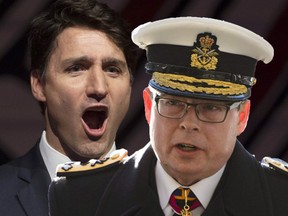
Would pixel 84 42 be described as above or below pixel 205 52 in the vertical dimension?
below

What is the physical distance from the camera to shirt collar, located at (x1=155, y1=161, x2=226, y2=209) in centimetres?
246

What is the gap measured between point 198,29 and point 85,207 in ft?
1.98

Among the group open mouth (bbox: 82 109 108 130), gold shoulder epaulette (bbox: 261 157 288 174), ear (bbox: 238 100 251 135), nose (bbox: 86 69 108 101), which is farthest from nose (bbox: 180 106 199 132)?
open mouth (bbox: 82 109 108 130)

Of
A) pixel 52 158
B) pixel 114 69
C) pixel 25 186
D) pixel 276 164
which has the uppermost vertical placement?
pixel 276 164

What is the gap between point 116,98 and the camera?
337 centimetres

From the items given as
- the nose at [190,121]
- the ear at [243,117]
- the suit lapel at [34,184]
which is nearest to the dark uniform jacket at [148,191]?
the ear at [243,117]

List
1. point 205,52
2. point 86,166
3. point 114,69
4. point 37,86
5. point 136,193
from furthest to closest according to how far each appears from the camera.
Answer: point 37,86
point 114,69
point 86,166
point 136,193
point 205,52

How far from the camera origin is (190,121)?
2322mm

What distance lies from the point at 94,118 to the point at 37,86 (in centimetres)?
26

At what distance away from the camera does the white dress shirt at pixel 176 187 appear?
8.07 feet

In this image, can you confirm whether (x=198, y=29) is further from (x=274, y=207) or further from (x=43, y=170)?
(x=43, y=170)

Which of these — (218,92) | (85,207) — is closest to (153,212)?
(85,207)

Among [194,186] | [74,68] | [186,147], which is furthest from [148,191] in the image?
[74,68]

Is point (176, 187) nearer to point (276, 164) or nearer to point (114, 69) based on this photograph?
point (276, 164)
